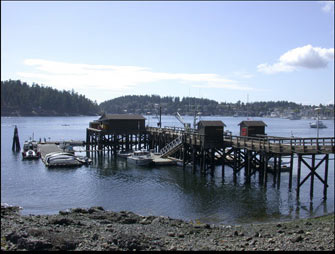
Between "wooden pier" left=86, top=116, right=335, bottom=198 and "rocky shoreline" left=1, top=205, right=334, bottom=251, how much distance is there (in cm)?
752

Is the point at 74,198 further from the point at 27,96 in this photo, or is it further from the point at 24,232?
the point at 24,232

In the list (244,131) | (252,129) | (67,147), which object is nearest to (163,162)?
(244,131)

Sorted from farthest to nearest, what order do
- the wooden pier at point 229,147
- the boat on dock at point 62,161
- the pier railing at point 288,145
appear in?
the boat on dock at point 62,161 → the wooden pier at point 229,147 → the pier railing at point 288,145

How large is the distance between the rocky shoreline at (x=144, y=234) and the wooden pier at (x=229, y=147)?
24.7 ft

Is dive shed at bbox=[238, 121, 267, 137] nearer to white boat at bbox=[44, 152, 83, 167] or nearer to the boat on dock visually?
the boat on dock

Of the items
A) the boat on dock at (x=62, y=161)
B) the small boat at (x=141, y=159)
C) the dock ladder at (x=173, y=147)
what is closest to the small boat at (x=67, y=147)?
the boat on dock at (x=62, y=161)

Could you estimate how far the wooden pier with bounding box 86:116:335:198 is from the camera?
3177cm

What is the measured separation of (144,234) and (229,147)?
82.8 feet

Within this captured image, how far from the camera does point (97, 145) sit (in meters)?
65.7

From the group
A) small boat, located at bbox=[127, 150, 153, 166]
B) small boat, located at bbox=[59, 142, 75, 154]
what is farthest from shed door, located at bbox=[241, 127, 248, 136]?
small boat, located at bbox=[59, 142, 75, 154]

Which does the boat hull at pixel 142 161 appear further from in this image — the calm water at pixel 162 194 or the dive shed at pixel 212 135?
the dive shed at pixel 212 135

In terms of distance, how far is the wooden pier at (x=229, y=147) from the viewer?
104 feet

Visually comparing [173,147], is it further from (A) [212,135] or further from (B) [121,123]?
(B) [121,123]

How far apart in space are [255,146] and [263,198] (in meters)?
5.66
